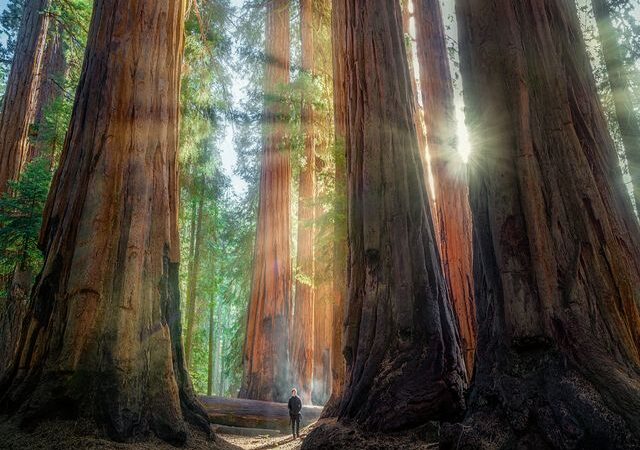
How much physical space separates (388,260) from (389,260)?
0.4 inches

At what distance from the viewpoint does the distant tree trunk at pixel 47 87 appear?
967cm

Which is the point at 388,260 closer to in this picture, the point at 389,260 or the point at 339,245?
the point at 389,260

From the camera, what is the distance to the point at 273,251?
11.1 m

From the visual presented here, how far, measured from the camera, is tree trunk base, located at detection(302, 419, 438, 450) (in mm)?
2906

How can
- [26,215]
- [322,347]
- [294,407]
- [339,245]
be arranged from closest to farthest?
[339,245]
[26,215]
[294,407]
[322,347]

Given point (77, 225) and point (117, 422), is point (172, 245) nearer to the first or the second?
point (77, 225)

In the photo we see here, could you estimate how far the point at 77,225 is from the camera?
3393 millimetres

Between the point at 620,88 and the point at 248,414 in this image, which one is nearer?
the point at 248,414

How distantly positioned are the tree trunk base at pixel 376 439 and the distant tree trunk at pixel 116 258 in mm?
1105

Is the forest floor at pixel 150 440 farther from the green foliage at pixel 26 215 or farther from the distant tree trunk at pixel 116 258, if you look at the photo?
the green foliage at pixel 26 215

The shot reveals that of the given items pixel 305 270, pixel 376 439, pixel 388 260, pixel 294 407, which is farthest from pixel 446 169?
pixel 376 439

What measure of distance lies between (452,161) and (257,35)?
7530mm

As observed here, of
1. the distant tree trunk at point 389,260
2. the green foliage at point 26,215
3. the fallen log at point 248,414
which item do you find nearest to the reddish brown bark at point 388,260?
the distant tree trunk at point 389,260

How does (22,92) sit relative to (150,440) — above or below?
above
